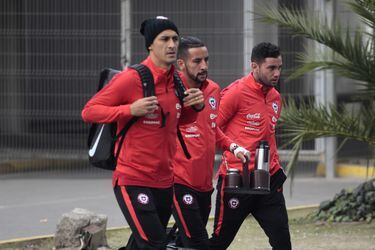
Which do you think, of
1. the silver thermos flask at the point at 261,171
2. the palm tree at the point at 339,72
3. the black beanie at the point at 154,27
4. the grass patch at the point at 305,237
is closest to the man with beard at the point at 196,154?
the silver thermos flask at the point at 261,171

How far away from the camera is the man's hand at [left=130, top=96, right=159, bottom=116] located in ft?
17.2

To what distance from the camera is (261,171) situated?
6.32 metres

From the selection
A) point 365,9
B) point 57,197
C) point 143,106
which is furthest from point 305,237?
point 143,106

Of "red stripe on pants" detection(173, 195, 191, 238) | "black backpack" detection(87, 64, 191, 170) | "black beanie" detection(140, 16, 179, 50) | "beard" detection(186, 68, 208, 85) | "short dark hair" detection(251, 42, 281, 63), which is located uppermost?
"black beanie" detection(140, 16, 179, 50)

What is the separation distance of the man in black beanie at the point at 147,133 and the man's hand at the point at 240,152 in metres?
0.89

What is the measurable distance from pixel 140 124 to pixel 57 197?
6.61 meters

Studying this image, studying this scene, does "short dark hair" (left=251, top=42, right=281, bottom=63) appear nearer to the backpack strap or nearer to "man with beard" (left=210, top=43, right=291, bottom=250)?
"man with beard" (left=210, top=43, right=291, bottom=250)

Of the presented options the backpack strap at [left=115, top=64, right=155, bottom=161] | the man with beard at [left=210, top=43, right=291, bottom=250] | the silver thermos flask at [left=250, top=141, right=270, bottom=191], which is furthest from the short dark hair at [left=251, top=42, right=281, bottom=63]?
the backpack strap at [left=115, top=64, right=155, bottom=161]

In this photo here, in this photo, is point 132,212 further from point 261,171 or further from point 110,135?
point 261,171

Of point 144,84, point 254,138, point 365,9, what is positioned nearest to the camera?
point 144,84

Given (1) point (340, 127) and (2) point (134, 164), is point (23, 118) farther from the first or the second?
(2) point (134, 164)

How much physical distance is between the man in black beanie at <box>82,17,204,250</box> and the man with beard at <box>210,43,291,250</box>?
1200 millimetres

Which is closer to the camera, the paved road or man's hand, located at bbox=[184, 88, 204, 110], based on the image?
man's hand, located at bbox=[184, 88, 204, 110]

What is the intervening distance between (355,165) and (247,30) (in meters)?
2.59
